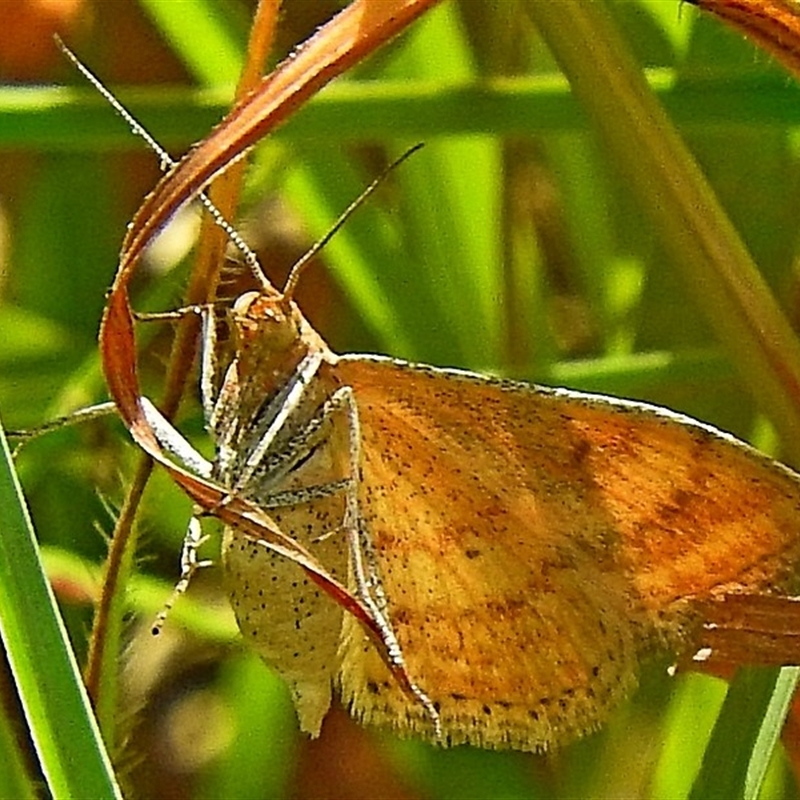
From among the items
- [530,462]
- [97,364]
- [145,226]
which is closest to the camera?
[145,226]

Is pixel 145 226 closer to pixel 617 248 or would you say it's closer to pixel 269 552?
pixel 269 552

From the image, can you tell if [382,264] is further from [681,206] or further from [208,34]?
[681,206]

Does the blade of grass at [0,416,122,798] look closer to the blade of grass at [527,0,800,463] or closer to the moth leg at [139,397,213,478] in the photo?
the moth leg at [139,397,213,478]

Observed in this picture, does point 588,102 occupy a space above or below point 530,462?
above

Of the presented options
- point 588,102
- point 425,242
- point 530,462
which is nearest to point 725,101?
point 588,102

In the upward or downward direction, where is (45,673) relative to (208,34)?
downward

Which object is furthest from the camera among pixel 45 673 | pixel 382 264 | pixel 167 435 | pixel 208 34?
pixel 382 264

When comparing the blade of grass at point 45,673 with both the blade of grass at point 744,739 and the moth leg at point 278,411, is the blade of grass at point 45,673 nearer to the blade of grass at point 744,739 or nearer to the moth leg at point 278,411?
the moth leg at point 278,411

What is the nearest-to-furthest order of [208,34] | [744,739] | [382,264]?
[744,739] → [208,34] → [382,264]

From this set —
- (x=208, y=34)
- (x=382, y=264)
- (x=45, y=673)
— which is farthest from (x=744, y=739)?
(x=208, y=34)
